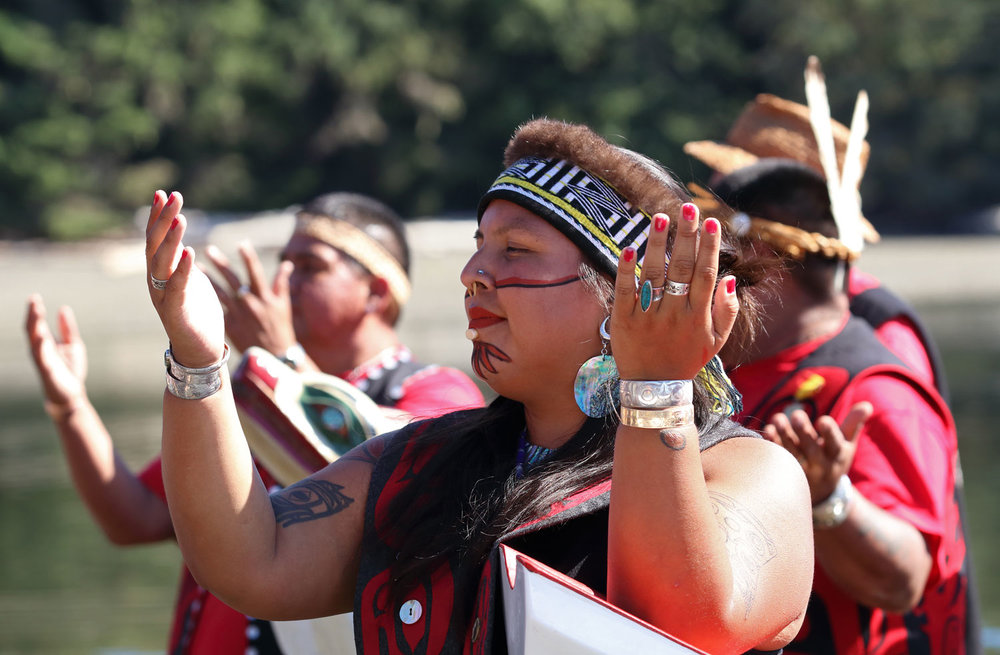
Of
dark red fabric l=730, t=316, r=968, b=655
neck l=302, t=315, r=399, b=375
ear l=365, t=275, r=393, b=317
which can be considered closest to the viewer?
dark red fabric l=730, t=316, r=968, b=655

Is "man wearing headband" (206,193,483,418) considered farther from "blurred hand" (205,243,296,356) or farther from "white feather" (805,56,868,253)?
"white feather" (805,56,868,253)

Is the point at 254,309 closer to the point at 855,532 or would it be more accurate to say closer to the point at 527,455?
the point at 527,455

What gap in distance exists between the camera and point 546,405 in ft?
6.68

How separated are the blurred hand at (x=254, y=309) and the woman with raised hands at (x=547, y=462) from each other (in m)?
1.34

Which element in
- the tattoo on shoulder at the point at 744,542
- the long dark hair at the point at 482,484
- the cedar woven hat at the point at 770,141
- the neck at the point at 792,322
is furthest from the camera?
the cedar woven hat at the point at 770,141

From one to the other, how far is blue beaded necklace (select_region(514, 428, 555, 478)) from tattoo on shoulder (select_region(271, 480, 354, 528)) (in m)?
0.29

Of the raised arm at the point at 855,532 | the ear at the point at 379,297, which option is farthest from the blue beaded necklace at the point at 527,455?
the ear at the point at 379,297

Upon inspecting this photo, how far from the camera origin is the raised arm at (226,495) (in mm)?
1762

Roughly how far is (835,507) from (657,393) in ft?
3.98

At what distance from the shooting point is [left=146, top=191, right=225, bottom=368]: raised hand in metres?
1.74

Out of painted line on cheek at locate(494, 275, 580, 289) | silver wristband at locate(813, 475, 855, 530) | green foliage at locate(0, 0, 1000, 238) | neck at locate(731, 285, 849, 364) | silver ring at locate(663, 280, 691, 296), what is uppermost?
silver ring at locate(663, 280, 691, 296)

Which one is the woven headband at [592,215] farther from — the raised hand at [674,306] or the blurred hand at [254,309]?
the blurred hand at [254,309]

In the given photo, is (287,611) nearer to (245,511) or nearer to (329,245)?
(245,511)

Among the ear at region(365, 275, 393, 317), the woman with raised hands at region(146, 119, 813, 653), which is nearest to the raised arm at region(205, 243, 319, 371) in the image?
the ear at region(365, 275, 393, 317)
